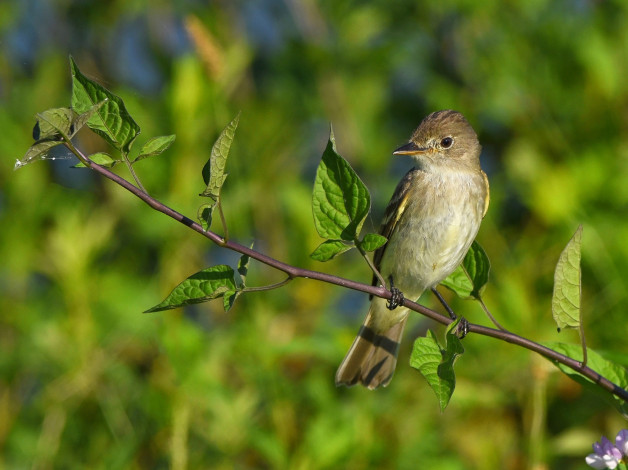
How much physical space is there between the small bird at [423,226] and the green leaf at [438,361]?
1313 millimetres

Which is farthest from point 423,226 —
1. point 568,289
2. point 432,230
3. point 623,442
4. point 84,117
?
point 84,117

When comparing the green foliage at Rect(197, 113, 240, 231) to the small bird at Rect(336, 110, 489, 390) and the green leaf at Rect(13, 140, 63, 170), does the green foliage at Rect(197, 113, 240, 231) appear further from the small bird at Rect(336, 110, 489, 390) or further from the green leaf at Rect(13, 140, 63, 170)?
the small bird at Rect(336, 110, 489, 390)

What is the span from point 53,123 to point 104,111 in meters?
0.15

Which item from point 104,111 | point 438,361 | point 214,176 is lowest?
point 438,361

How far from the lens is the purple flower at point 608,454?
1.75 metres

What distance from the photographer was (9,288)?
409 centimetres

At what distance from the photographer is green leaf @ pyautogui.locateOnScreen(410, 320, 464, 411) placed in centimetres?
172

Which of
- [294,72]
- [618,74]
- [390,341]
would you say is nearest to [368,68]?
[294,72]

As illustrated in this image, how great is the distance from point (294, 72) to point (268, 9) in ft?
1.95

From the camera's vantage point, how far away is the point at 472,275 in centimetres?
224

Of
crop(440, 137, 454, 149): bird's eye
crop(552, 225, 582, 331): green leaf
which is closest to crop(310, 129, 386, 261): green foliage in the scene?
crop(552, 225, 582, 331): green leaf

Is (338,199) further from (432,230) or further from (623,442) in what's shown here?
(432,230)

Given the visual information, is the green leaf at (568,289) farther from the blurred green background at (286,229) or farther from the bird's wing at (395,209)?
the bird's wing at (395,209)

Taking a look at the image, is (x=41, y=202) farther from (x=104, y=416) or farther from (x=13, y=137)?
(x=104, y=416)
